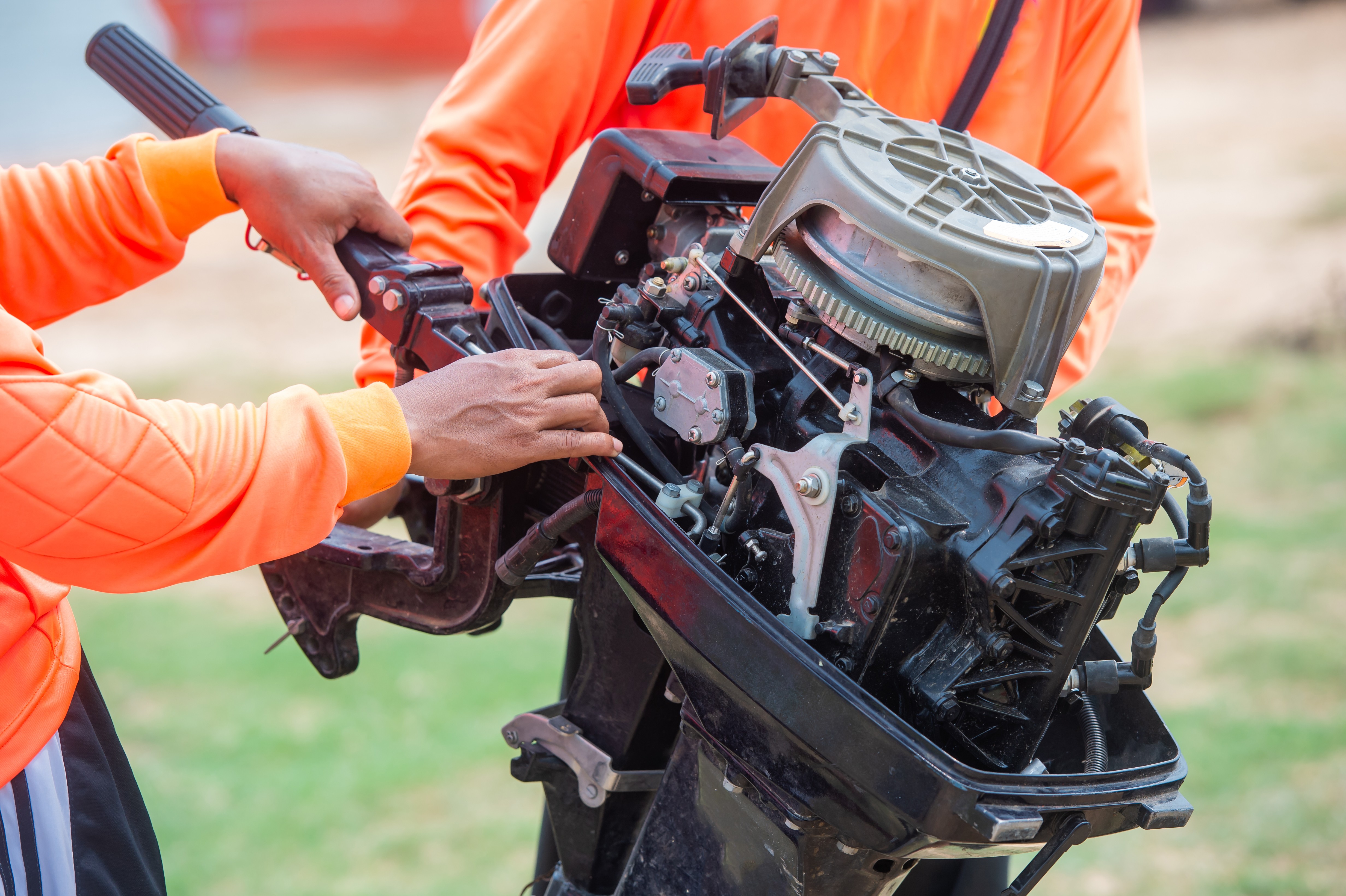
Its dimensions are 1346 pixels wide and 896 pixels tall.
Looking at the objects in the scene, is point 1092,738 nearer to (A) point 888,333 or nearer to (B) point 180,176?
(A) point 888,333

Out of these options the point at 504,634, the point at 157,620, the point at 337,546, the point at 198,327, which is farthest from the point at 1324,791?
the point at 198,327

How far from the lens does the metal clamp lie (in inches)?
53.8

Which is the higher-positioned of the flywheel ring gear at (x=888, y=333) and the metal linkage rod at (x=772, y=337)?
the flywheel ring gear at (x=888, y=333)

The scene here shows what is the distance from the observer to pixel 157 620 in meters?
4.59

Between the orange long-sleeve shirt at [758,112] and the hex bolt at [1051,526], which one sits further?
the orange long-sleeve shirt at [758,112]

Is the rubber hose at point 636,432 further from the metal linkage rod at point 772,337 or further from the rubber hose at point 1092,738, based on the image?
the rubber hose at point 1092,738

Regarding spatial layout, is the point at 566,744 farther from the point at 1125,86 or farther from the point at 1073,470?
the point at 1125,86

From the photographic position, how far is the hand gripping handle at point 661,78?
1.36 metres

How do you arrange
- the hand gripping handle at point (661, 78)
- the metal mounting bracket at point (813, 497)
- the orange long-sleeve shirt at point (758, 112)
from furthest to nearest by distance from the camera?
the orange long-sleeve shirt at point (758, 112) < the hand gripping handle at point (661, 78) < the metal mounting bracket at point (813, 497)

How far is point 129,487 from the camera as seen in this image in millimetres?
1006

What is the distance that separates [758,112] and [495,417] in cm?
75

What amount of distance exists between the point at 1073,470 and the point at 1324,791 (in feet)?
9.79

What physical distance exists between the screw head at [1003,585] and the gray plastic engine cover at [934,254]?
157 mm

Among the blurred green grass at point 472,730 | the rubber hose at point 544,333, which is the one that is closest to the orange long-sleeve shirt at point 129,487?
the rubber hose at point 544,333
